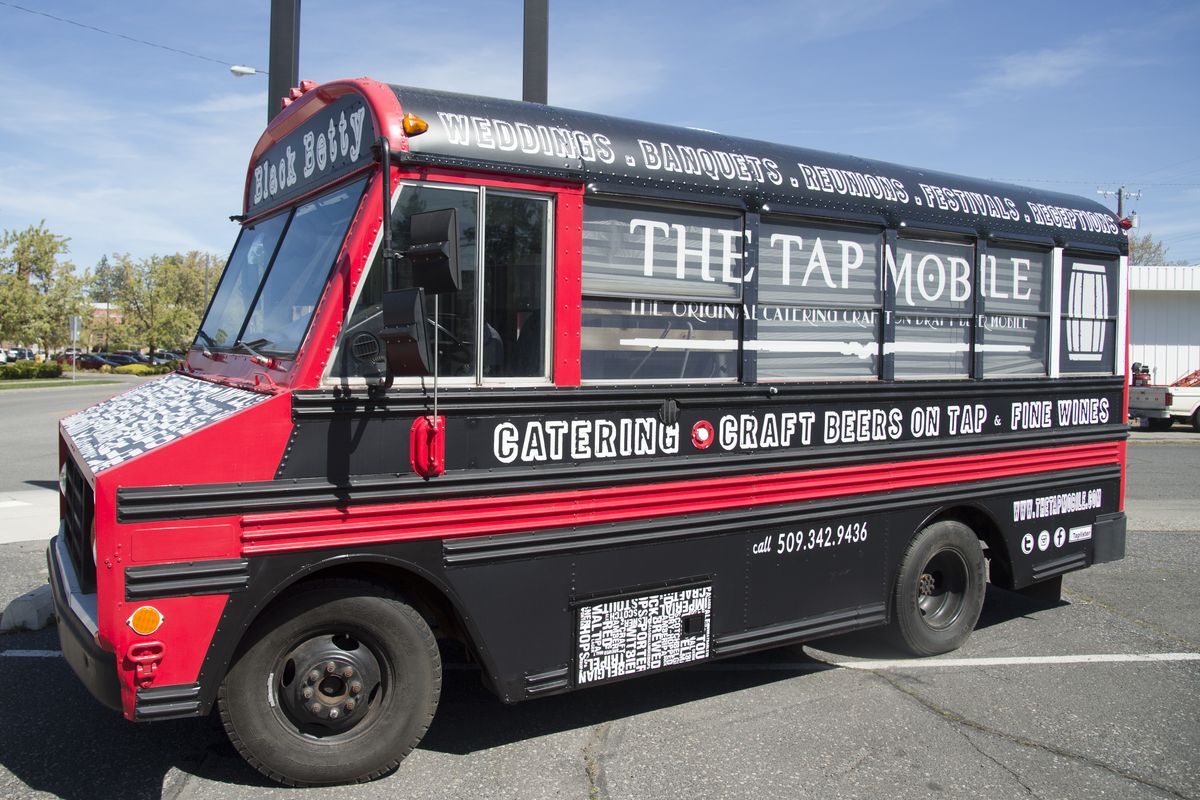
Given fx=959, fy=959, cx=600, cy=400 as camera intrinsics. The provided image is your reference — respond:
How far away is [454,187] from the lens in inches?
154

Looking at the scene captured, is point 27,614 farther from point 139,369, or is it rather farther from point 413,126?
point 139,369

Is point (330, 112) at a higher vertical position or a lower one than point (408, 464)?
higher

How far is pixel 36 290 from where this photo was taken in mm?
49094

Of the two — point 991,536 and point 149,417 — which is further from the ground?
point 149,417

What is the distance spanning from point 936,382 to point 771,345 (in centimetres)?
128

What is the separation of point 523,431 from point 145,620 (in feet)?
5.20

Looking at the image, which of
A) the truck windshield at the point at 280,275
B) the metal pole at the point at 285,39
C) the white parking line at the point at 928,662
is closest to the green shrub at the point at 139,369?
the metal pole at the point at 285,39

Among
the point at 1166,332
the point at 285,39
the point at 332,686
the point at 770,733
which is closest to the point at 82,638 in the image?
the point at 332,686

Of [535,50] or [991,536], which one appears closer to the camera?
[991,536]

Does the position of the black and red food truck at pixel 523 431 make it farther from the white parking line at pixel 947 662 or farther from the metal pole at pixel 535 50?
the metal pole at pixel 535 50

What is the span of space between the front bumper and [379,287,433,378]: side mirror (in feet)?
4.69

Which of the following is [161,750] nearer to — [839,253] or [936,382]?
[839,253]

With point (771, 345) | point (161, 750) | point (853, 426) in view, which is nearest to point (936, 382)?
point (853, 426)

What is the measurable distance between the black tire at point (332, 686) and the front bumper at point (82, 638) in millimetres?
407
